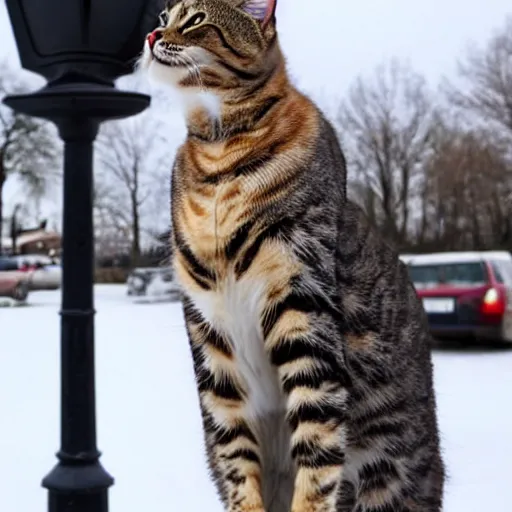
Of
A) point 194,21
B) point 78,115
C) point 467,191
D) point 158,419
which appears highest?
point 467,191

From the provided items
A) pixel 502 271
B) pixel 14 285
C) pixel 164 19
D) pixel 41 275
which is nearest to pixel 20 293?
pixel 14 285

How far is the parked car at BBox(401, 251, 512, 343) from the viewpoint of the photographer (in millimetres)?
9297

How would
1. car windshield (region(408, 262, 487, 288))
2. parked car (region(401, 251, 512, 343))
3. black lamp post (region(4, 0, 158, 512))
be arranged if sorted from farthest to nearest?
1. car windshield (region(408, 262, 487, 288))
2. parked car (region(401, 251, 512, 343))
3. black lamp post (region(4, 0, 158, 512))

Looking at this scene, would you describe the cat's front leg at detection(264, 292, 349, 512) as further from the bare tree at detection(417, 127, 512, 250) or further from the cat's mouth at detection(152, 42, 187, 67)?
the bare tree at detection(417, 127, 512, 250)

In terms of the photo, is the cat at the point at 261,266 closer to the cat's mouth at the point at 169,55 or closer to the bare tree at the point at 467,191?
the cat's mouth at the point at 169,55

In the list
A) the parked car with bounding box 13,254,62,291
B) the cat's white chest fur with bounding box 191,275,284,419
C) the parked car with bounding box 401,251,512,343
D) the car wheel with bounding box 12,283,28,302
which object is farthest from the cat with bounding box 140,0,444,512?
the parked car with bounding box 13,254,62,291

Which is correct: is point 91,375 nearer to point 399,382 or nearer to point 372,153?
point 399,382

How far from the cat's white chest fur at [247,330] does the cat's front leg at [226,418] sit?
29mm

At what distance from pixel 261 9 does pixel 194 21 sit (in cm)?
16

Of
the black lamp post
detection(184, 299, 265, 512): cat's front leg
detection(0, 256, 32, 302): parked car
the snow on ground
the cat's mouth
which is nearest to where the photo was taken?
the cat's mouth

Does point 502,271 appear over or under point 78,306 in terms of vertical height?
over

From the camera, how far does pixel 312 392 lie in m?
2.04

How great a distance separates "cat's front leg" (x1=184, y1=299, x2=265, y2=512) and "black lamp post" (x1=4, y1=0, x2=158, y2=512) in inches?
23.6

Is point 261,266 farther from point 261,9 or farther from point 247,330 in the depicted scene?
point 261,9
